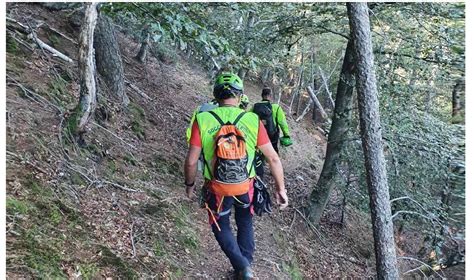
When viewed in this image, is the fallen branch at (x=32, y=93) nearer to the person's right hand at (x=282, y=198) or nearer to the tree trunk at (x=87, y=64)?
the tree trunk at (x=87, y=64)

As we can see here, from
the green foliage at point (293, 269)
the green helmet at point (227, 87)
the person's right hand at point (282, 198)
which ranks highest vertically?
the green helmet at point (227, 87)

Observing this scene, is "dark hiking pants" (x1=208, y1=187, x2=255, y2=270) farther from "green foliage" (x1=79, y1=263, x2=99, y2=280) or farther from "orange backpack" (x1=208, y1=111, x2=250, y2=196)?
"green foliage" (x1=79, y1=263, x2=99, y2=280)

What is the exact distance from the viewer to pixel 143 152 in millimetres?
7535

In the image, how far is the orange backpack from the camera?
12.9 feet

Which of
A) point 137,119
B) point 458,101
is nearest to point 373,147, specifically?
point 458,101

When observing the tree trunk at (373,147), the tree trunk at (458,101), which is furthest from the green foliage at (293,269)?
the tree trunk at (458,101)

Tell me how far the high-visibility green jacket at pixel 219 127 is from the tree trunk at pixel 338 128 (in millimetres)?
4933

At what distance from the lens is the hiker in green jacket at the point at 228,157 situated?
396cm

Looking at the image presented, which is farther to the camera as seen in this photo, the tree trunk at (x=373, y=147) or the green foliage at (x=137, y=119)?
the green foliage at (x=137, y=119)

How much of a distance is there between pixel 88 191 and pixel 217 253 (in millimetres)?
1996

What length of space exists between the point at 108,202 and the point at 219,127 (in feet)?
6.93

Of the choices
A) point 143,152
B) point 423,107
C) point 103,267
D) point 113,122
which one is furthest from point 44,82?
point 423,107

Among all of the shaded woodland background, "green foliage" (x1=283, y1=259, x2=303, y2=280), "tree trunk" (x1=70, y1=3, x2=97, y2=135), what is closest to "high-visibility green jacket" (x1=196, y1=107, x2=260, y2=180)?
the shaded woodland background

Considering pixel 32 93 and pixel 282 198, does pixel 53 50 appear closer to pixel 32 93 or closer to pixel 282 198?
pixel 32 93
